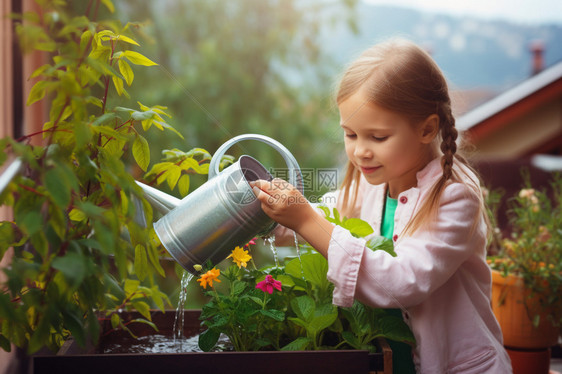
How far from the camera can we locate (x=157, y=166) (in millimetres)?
953

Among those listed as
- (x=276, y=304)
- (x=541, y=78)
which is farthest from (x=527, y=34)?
(x=276, y=304)

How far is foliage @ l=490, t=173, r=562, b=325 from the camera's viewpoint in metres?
1.30

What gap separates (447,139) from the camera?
97 centimetres

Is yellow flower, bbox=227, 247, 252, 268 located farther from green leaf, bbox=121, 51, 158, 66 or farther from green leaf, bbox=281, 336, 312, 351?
green leaf, bbox=121, 51, 158, 66

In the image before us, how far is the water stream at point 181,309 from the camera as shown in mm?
904

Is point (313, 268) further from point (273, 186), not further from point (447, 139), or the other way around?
point (447, 139)

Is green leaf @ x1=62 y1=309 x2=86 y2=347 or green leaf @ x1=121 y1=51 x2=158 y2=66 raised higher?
green leaf @ x1=121 y1=51 x2=158 y2=66

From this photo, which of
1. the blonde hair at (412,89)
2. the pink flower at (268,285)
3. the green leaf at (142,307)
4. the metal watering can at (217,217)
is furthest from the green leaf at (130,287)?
the blonde hair at (412,89)

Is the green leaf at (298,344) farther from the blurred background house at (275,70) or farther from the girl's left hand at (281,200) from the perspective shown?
the blurred background house at (275,70)

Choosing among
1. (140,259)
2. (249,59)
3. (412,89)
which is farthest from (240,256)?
(249,59)

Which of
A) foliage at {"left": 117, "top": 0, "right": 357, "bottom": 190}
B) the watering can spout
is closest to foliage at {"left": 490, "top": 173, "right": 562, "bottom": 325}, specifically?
the watering can spout

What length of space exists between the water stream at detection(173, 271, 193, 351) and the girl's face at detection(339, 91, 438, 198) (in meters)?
0.37

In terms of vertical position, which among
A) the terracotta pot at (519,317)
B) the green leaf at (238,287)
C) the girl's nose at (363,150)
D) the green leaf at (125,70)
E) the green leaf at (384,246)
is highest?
the green leaf at (125,70)

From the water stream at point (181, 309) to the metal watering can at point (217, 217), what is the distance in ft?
0.22
